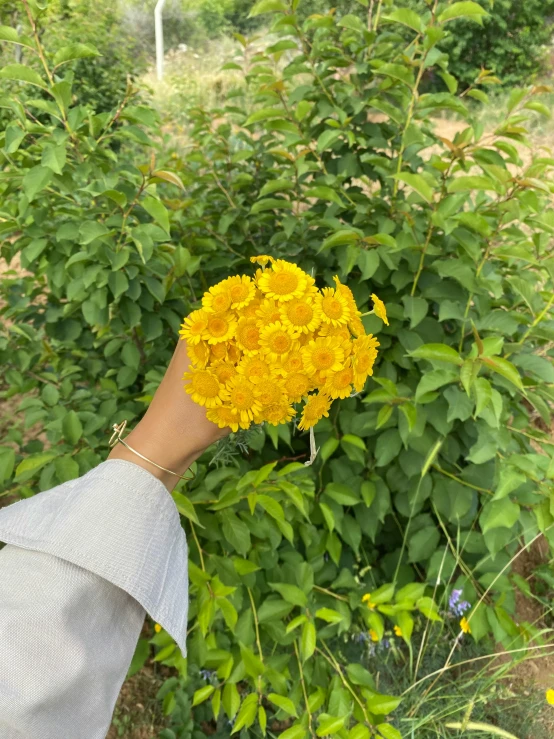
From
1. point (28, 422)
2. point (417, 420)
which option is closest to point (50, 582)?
point (28, 422)

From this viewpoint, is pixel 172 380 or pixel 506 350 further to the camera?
pixel 506 350

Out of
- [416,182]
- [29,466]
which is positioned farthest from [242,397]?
[416,182]

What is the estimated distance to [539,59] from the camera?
918 centimetres

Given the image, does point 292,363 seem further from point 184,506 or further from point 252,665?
point 252,665

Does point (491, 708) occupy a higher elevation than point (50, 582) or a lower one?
lower

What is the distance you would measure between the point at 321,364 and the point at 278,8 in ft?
3.98

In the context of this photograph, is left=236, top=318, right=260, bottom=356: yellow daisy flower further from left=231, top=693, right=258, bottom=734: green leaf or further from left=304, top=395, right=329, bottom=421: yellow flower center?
left=231, top=693, right=258, bottom=734: green leaf

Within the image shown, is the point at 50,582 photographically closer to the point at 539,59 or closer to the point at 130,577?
the point at 130,577

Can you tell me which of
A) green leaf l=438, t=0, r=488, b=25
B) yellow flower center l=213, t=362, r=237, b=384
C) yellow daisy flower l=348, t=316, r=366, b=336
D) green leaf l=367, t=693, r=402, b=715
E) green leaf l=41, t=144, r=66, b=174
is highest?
green leaf l=438, t=0, r=488, b=25

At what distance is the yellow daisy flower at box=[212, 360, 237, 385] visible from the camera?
604mm

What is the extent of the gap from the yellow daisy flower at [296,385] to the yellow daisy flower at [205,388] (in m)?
0.09

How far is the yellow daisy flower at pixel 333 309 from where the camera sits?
647mm

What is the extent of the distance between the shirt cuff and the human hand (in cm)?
3

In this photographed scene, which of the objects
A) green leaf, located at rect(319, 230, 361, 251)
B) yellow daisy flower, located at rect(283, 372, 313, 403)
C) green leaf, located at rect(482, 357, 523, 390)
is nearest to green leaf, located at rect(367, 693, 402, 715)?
green leaf, located at rect(482, 357, 523, 390)
